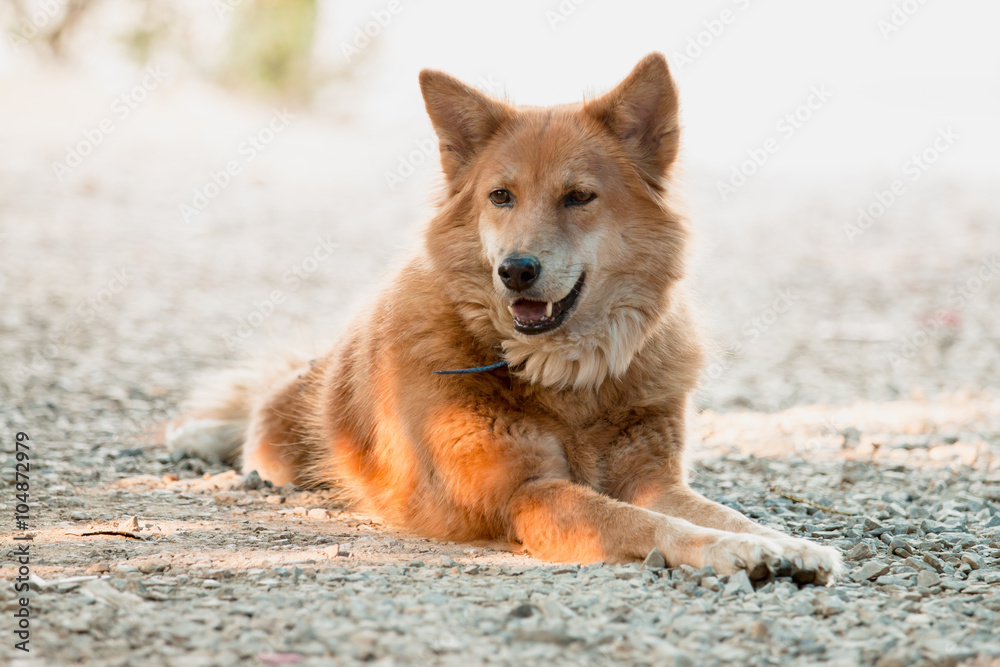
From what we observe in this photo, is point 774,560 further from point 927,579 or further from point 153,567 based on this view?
point 153,567

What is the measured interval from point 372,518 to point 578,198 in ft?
5.78

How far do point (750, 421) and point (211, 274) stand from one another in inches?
279

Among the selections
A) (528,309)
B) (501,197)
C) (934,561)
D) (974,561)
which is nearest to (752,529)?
(934,561)

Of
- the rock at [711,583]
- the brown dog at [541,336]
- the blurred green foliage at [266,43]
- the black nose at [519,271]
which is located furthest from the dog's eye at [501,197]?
the blurred green foliage at [266,43]

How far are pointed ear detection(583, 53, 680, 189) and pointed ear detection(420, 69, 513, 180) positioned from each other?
443mm

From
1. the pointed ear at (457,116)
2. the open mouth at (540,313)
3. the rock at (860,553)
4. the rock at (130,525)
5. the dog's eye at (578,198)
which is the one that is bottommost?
the rock at (130,525)

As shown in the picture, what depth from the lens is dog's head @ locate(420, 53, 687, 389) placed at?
3.87 meters

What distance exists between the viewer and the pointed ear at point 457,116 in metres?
4.17

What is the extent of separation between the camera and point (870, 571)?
318cm

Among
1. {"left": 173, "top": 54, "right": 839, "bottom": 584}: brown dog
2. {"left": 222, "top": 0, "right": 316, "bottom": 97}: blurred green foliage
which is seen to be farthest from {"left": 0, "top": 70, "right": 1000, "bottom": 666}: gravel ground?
{"left": 222, "top": 0, "right": 316, "bottom": 97}: blurred green foliage

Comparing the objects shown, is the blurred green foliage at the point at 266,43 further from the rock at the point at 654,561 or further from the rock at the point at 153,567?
the rock at the point at 654,561

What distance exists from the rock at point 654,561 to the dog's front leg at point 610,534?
0.09ft

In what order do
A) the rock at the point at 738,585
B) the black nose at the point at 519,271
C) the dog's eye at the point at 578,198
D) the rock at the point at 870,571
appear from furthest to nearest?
the dog's eye at the point at 578,198, the black nose at the point at 519,271, the rock at the point at 870,571, the rock at the point at 738,585

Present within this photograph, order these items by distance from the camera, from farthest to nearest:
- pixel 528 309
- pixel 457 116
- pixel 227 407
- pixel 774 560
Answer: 1. pixel 227 407
2. pixel 457 116
3. pixel 528 309
4. pixel 774 560
